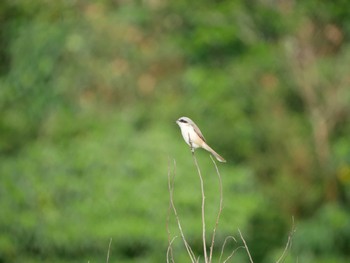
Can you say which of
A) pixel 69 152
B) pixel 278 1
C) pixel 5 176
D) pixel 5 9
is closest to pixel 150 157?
pixel 69 152

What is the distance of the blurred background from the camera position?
12117 millimetres

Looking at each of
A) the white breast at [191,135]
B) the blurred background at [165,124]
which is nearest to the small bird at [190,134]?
the white breast at [191,135]

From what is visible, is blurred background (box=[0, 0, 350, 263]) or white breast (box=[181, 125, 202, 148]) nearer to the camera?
white breast (box=[181, 125, 202, 148])

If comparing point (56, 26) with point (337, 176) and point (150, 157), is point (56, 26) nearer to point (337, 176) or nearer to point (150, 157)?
point (150, 157)

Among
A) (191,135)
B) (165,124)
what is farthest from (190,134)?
(165,124)

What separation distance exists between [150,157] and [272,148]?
332cm

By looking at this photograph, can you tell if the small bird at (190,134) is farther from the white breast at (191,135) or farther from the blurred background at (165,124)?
the blurred background at (165,124)

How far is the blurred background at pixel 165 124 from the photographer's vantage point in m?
12.1

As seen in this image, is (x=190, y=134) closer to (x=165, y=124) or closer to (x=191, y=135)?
(x=191, y=135)

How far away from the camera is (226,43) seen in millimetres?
15023

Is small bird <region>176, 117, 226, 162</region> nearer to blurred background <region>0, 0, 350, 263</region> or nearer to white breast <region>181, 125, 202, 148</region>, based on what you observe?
→ white breast <region>181, 125, 202, 148</region>

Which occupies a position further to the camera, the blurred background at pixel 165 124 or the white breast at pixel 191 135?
the blurred background at pixel 165 124

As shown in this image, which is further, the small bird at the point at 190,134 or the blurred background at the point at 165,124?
the blurred background at the point at 165,124

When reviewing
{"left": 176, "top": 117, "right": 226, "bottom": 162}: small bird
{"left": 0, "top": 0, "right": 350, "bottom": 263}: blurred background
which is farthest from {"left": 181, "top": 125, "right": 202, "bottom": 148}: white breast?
{"left": 0, "top": 0, "right": 350, "bottom": 263}: blurred background
